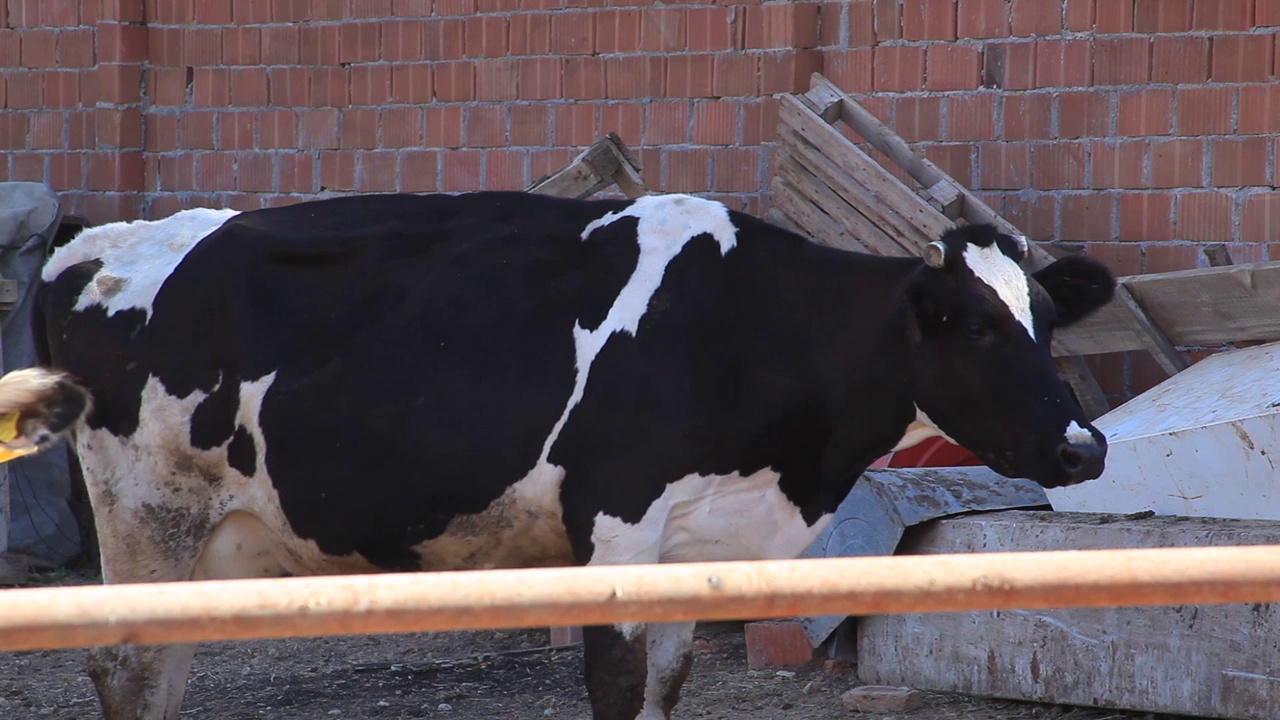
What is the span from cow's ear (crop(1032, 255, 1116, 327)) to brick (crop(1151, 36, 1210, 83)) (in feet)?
5.28

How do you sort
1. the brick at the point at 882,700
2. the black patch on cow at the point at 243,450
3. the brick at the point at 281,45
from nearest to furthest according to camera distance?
the black patch on cow at the point at 243,450
the brick at the point at 882,700
the brick at the point at 281,45

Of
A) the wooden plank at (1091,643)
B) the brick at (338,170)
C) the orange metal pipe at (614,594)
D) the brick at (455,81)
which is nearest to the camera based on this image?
the orange metal pipe at (614,594)

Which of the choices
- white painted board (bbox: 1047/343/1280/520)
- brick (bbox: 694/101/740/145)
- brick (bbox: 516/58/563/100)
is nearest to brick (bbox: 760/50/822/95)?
brick (bbox: 694/101/740/145)

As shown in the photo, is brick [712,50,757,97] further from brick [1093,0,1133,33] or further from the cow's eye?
the cow's eye

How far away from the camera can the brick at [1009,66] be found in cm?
566

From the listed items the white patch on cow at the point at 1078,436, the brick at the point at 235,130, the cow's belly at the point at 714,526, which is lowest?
the cow's belly at the point at 714,526

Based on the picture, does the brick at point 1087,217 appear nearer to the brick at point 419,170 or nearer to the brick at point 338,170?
the brick at point 419,170

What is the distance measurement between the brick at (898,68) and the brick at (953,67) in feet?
0.12

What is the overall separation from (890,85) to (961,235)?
2.33 m

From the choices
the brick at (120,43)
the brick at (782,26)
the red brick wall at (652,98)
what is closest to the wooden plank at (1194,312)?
the red brick wall at (652,98)

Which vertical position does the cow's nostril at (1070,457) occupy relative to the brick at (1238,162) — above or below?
below

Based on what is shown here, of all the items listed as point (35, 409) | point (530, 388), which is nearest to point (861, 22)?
point (530, 388)

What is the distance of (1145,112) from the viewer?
543 centimetres

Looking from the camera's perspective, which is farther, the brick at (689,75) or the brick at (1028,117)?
the brick at (689,75)
